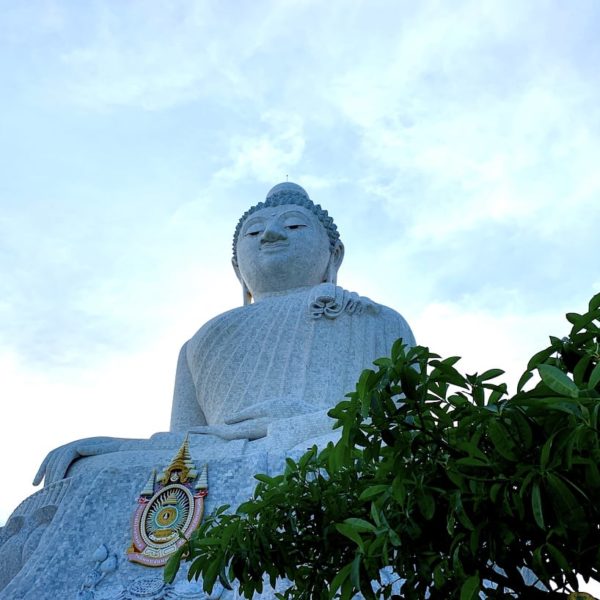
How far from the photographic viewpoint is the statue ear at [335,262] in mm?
7699

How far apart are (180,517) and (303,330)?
7.73 feet

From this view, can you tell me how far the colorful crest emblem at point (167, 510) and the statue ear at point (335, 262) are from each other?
11.2ft

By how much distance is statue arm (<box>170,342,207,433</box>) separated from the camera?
6.73 meters

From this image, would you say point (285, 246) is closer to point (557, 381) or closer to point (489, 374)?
point (489, 374)

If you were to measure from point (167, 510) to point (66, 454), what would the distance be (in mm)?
1260

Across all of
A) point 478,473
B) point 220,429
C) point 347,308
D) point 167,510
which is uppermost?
point 347,308

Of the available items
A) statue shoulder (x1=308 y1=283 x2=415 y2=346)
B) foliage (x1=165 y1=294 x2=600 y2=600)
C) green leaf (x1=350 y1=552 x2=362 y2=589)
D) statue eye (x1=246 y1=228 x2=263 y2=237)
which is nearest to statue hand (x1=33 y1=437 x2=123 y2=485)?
statue shoulder (x1=308 y1=283 x2=415 y2=346)

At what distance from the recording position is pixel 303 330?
636 cm

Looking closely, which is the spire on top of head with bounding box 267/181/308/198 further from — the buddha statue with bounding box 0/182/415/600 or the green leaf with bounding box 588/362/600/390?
the green leaf with bounding box 588/362/600/390

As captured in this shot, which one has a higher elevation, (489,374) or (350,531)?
(489,374)

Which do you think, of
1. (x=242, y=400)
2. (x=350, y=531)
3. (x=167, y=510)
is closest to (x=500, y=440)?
(x=350, y=531)

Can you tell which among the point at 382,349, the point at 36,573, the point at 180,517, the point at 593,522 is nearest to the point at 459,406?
the point at 593,522

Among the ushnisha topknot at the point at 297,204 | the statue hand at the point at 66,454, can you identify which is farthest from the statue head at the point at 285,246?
the statue hand at the point at 66,454

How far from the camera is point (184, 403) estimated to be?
22.5 feet
